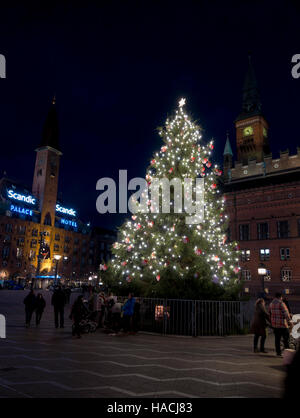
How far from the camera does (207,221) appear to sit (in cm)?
1599

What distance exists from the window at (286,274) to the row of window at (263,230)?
5374 mm

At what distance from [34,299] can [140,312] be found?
17.6ft

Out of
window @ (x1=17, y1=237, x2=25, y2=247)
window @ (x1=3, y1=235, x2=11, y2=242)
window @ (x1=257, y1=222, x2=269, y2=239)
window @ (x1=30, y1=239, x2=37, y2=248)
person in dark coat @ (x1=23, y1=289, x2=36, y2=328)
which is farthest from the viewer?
window @ (x1=30, y1=239, x2=37, y2=248)

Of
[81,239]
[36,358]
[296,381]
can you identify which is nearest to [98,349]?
[36,358]

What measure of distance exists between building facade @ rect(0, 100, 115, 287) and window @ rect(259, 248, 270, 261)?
41.1 metres

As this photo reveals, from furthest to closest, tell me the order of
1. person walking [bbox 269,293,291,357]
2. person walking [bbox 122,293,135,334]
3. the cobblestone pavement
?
person walking [bbox 122,293,135,334]
person walking [bbox 269,293,291,357]
the cobblestone pavement

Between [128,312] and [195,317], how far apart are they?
2.88 m

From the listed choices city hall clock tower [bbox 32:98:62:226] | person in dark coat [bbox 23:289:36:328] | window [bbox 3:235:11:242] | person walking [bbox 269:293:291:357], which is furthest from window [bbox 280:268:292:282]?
city hall clock tower [bbox 32:98:62:226]

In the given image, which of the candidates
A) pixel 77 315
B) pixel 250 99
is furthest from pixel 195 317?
pixel 250 99

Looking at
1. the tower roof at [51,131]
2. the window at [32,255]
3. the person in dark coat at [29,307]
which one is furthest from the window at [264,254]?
the tower roof at [51,131]

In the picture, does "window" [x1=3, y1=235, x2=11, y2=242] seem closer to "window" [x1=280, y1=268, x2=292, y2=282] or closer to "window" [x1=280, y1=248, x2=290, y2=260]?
"window" [x1=280, y1=248, x2=290, y2=260]

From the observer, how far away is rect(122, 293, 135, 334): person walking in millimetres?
13000

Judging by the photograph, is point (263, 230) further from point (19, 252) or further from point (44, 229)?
point (19, 252)

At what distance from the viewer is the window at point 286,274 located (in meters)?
46.8
